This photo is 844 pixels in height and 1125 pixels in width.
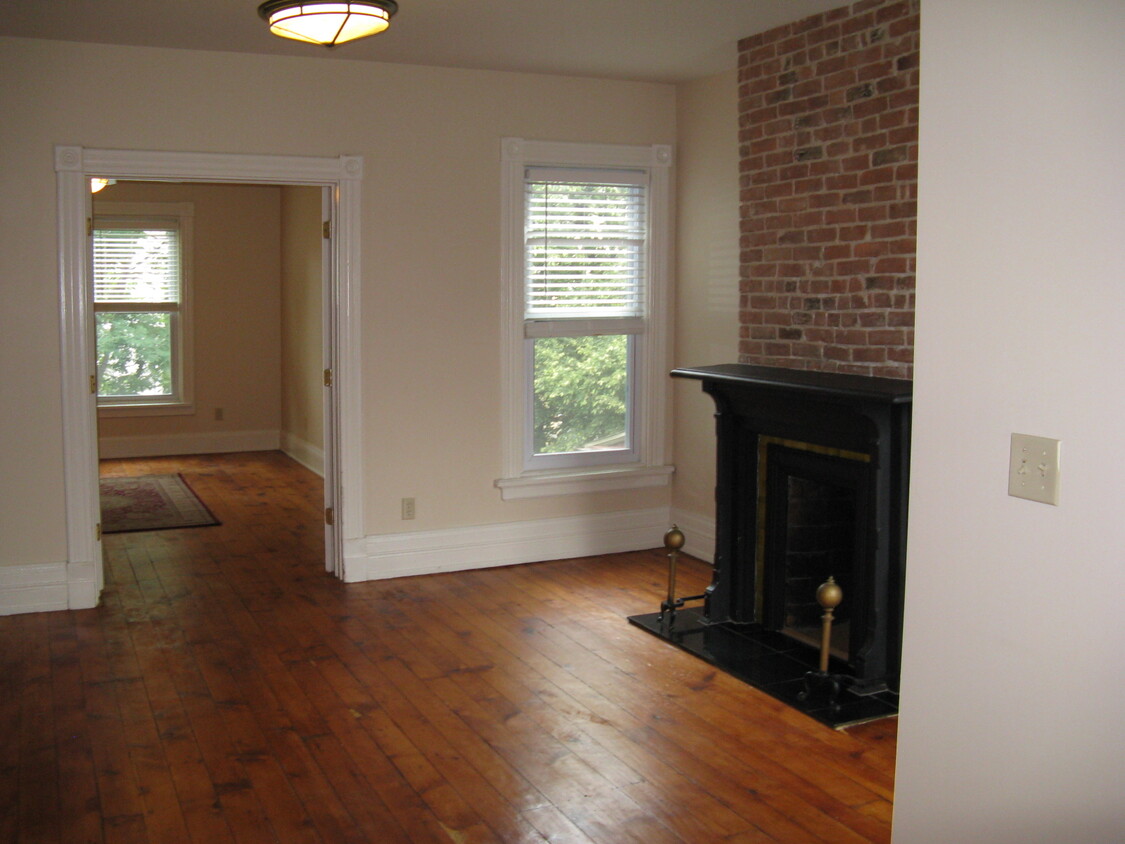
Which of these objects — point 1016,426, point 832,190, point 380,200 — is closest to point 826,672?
point 832,190

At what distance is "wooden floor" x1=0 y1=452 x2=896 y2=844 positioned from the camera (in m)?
3.07

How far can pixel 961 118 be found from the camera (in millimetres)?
2064

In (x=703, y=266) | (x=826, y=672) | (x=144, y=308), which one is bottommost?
(x=826, y=672)

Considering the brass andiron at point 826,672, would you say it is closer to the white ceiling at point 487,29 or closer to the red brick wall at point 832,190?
the red brick wall at point 832,190

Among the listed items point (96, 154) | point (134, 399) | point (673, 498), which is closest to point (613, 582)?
point (673, 498)

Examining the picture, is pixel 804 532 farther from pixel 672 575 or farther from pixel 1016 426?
pixel 1016 426

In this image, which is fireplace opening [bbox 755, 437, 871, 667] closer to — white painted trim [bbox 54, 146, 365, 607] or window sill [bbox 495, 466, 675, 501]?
window sill [bbox 495, 466, 675, 501]

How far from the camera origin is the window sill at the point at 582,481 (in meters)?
5.86

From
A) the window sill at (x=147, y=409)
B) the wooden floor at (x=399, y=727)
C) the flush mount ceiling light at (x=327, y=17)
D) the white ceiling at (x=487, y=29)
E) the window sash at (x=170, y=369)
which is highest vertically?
the white ceiling at (x=487, y=29)

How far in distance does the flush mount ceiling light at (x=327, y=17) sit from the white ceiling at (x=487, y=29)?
49cm

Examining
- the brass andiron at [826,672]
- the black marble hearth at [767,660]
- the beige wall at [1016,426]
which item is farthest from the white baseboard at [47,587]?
the beige wall at [1016,426]

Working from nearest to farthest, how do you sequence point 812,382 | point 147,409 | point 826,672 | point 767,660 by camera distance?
point 826,672 < point 812,382 < point 767,660 < point 147,409

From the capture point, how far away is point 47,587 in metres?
5.00

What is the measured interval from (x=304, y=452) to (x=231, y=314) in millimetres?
1570
